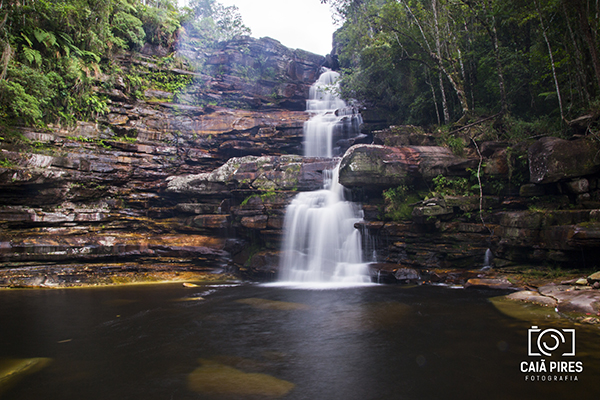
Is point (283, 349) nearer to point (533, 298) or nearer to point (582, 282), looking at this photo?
point (533, 298)

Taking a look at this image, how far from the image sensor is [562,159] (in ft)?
29.5

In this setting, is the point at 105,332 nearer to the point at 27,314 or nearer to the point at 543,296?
the point at 27,314

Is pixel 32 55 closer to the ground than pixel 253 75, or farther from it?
closer to the ground

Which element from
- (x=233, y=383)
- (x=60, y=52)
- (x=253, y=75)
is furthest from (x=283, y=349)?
(x=253, y=75)

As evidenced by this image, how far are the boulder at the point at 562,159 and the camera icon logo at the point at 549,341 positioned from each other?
5526 millimetres

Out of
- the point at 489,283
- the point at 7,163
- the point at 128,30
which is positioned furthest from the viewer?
the point at 128,30

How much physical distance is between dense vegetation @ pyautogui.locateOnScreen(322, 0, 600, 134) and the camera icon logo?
696 cm

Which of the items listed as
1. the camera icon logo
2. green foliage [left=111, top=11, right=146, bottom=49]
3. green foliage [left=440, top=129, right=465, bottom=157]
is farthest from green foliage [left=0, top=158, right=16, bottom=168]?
green foliage [left=440, top=129, right=465, bottom=157]

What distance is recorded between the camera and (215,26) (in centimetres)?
3184

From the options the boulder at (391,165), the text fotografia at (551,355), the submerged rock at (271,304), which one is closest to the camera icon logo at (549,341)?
the text fotografia at (551,355)

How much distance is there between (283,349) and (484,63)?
49.5ft

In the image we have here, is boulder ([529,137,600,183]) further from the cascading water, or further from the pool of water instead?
the cascading water

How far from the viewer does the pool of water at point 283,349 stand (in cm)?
398

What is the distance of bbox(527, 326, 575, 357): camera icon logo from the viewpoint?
471cm
